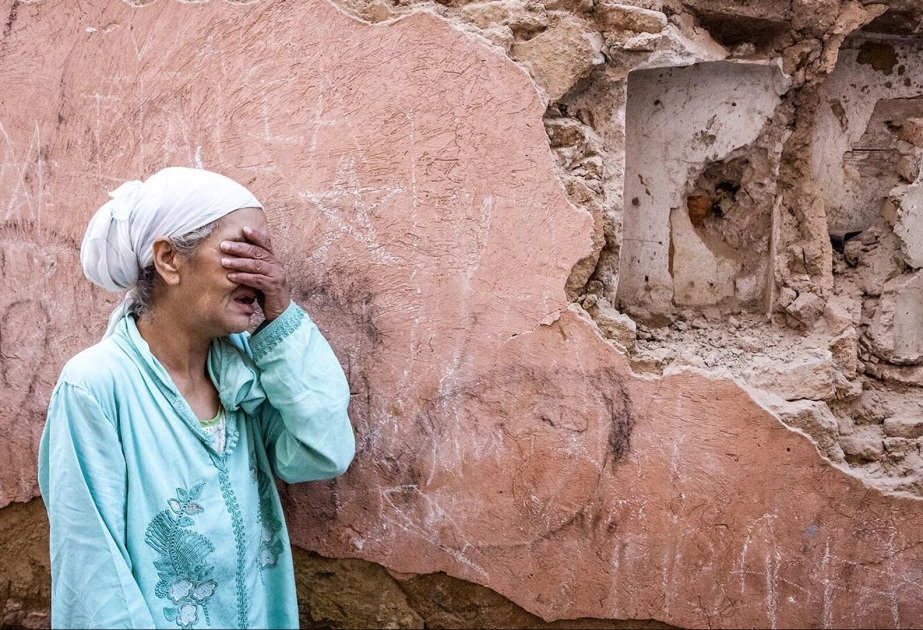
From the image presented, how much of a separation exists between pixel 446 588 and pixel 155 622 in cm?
86

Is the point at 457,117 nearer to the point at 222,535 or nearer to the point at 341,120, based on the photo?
the point at 341,120

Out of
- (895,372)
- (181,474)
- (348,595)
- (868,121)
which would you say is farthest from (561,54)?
(348,595)

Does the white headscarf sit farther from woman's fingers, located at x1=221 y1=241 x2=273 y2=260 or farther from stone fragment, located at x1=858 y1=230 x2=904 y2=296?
stone fragment, located at x1=858 y1=230 x2=904 y2=296

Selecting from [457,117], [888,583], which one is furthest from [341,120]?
[888,583]

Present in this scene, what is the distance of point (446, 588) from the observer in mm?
2477

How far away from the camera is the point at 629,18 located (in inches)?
86.0

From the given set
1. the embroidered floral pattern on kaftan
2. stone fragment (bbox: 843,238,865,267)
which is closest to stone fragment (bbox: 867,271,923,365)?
stone fragment (bbox: 843,238,865,267)

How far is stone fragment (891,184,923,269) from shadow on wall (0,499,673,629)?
48.6 inches

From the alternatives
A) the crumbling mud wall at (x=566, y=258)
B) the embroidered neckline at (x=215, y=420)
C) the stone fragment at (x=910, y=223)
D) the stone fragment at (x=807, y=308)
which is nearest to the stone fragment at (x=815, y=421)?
the crumbling mud wall at (x=566, y=258)

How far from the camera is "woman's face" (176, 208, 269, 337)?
1.95m

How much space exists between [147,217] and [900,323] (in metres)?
2.00

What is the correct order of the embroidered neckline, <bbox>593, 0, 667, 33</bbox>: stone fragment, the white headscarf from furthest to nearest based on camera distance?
<bbox>593, 0, 667, 33</bbox>: stone fragment → the embroidered neckline → the white headscarf

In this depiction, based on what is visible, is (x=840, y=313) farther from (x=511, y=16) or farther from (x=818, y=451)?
(x=511, y=16)

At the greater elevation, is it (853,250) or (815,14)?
(815,14)
